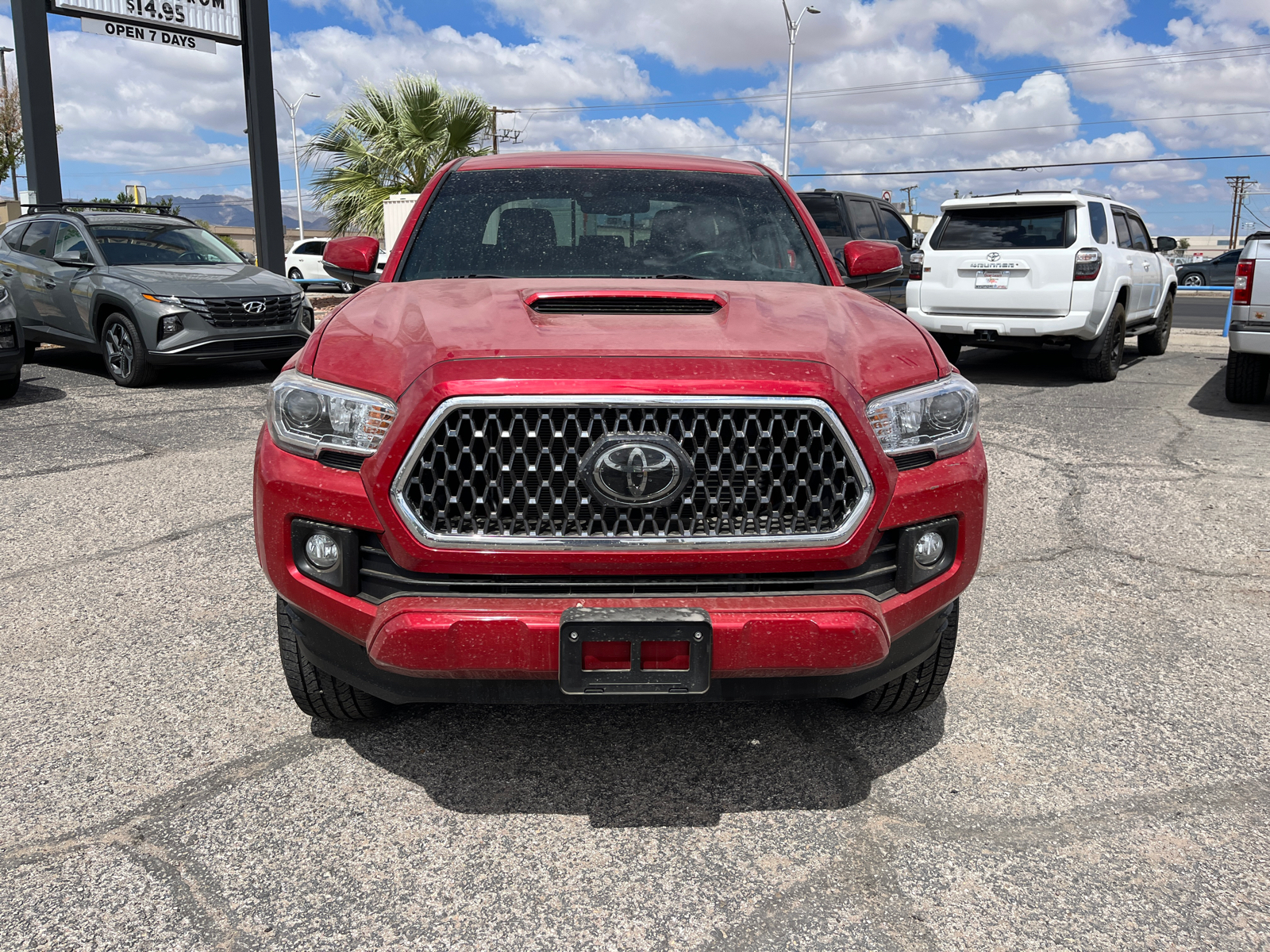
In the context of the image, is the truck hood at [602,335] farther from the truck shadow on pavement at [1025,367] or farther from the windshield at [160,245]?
the windshield at [160,245]

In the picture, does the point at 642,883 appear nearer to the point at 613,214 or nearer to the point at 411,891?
the point at 411,891

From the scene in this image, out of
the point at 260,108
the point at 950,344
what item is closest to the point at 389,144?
the point at 260,108

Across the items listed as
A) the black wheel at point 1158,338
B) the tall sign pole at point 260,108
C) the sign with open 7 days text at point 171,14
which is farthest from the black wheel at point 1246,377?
the sign with open 7 days text at point 171,14

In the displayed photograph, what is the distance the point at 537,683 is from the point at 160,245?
32.4 ft

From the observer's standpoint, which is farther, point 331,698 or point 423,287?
point 423,287

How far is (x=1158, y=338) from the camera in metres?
13.0

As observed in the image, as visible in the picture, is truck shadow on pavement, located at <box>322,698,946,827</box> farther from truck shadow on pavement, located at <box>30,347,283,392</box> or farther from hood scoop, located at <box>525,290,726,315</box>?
truck shadow on pavement, located at <box>30,347,283,392</box>

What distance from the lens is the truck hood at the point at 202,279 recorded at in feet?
31.6

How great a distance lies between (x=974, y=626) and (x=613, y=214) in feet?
6.92

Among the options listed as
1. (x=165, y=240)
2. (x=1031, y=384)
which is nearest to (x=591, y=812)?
(x=1031, y=384)

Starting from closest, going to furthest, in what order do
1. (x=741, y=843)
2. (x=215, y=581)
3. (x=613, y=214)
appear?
(x=741, y=843) → (x=613, y=214) → (x=215, y=581)

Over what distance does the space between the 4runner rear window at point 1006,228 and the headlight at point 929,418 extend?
833 centimetres

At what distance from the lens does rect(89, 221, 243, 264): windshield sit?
33.8 feet

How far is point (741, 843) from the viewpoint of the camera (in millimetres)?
2559
